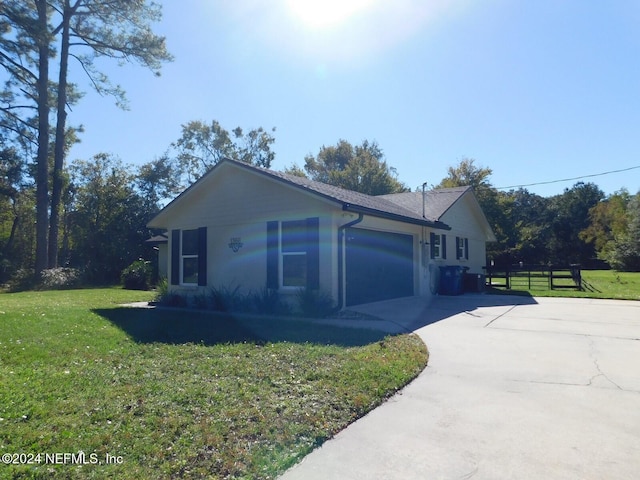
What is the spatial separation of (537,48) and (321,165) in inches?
1457

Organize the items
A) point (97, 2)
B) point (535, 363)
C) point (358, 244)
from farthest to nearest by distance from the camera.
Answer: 1. point (97, 2)
2. point (358, 244)
3. point (535, 363)

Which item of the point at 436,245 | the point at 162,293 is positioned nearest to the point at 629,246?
the point at 436,245

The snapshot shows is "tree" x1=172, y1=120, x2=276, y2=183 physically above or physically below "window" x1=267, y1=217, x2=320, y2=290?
above

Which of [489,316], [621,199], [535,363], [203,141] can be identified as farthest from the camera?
[621,199]

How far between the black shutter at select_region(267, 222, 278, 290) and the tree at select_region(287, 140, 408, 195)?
24.6 metres

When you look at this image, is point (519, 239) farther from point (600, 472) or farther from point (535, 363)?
point (600, 472)

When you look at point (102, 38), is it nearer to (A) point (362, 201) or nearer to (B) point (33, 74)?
(B) point (33, 74)

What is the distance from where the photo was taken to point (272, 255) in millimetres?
11641

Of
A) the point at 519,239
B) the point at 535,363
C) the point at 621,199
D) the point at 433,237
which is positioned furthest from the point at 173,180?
the point at 621,199

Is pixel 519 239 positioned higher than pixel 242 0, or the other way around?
pixel 242 0

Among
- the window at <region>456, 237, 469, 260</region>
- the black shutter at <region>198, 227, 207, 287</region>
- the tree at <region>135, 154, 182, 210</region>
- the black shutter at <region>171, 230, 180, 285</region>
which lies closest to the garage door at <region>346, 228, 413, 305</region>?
the black shutter at <region>198, 227, 207, 287</region>

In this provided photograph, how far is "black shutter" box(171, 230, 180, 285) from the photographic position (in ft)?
45.5

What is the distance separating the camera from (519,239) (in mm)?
33094

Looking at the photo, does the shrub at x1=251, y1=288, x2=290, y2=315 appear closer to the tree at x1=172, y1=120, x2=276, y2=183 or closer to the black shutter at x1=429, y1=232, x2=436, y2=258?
the black shutter at x1=429, y1=232, x2=436, y2=258
